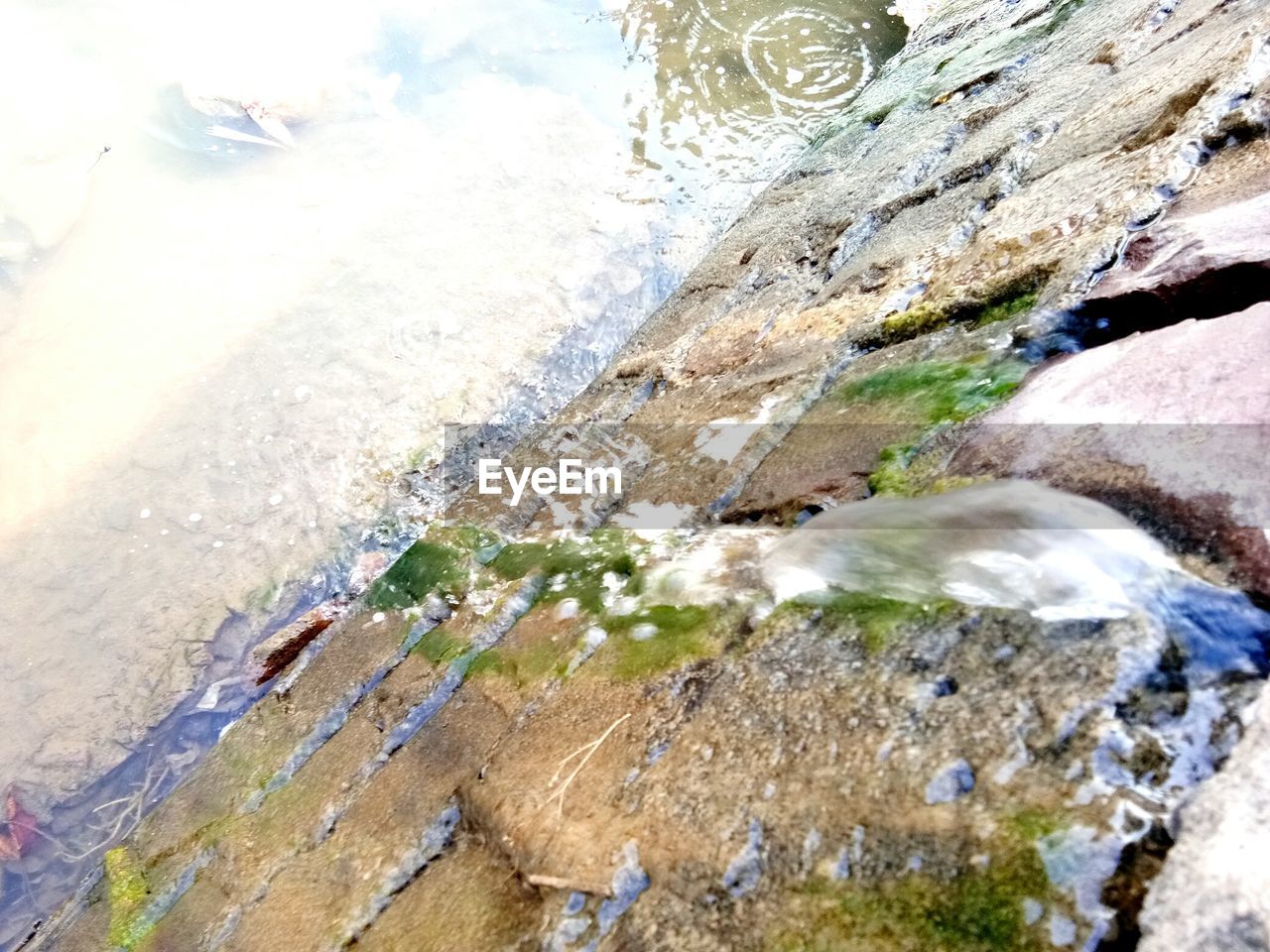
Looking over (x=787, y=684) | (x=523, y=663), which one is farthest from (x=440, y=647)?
(x=787, y=684)

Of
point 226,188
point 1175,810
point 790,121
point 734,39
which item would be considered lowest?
point 1175,810

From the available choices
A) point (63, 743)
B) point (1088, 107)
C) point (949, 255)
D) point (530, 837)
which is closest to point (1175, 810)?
point (530, 837)

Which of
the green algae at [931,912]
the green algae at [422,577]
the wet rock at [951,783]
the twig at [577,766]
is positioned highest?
the green algae at [422,577]

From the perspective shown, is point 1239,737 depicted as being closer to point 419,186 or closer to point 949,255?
point 949,255

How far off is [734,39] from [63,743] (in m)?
9.04

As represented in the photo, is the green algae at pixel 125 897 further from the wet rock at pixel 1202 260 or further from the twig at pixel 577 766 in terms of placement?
the wet rock at pixel 1202 260

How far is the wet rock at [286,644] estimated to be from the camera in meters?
4.68

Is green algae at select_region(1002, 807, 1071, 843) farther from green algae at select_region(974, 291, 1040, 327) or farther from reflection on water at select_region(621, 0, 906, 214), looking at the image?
reflection on water at select_region(621, 0, 906, 214)

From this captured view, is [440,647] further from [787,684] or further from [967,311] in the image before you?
[967,311]

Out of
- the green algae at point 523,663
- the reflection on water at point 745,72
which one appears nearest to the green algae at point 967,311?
the green algae at point 523,663

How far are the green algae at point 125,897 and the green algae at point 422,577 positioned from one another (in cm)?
160

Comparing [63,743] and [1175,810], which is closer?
[1175,810]

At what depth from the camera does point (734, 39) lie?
8.74 m

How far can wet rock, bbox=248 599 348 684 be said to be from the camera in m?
4.68
